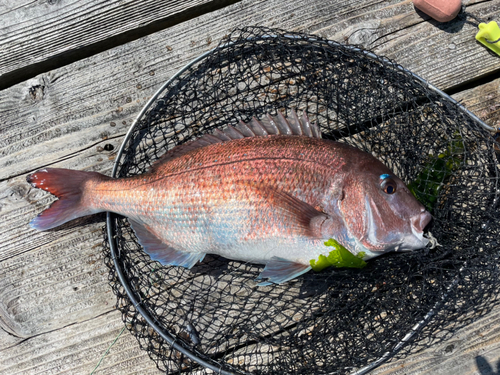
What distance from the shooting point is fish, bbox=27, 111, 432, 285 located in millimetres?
1794

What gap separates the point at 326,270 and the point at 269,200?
0.55 m

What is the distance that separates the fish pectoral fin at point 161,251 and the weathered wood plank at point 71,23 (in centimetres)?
125

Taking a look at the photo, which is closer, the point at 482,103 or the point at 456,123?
the point at 456,123

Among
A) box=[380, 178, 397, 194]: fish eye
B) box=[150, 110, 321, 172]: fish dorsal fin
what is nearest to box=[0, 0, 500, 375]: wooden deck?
box=[150, 110, 321, 172]: fish dorsal fin

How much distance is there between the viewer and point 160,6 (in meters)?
2.32

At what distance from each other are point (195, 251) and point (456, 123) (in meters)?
1.56

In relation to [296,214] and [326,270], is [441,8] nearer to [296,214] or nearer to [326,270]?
[296,214]

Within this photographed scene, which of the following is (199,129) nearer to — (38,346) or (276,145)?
(276,145)

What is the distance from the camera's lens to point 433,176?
6.59ft

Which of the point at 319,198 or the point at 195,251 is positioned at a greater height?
the point at 319,198

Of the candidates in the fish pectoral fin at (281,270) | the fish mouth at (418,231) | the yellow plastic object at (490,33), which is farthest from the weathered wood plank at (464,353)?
the yellow plastic object at (490,33)

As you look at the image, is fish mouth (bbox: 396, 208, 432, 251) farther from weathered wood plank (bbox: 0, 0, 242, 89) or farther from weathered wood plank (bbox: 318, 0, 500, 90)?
weathered wood plank (bbox: 0, 0, 242, 89)

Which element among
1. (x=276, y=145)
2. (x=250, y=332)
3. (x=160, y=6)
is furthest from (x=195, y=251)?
(x=160, y=6)

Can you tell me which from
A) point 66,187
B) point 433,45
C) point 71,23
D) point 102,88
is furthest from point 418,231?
point 71,23
